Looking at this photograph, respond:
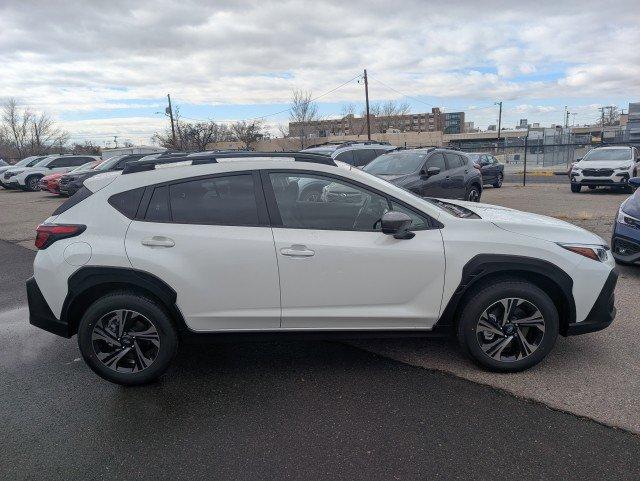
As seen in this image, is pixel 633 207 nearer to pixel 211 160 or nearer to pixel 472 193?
pixel 211 160

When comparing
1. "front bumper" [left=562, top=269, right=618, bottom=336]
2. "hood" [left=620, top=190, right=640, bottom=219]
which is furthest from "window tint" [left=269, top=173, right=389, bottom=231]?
"hood" [left=620, top=190, right=640, bottom=219]

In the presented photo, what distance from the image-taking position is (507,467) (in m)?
2.50

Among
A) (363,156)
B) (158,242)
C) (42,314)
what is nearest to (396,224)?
(158,242)

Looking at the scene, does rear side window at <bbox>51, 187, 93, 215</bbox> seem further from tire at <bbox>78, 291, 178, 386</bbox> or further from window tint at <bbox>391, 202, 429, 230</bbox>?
window tint at <bbox>391, 202, 429, 230</bbox>

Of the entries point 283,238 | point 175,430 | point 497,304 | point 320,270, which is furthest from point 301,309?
point 497,304

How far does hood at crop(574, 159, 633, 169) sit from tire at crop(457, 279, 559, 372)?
47.0 ft

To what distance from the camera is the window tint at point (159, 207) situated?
3.29m

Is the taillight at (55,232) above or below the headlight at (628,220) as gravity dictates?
above

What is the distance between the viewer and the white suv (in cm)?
322

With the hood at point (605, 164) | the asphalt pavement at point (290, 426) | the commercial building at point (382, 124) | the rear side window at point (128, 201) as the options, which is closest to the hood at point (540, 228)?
the asphalt pavement at point (290, 426)

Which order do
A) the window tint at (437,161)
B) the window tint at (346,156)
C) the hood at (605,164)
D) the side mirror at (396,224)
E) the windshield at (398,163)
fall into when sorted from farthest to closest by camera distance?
the hood at (605,164), the window tint at (346,156), the window tint at (437,161), the windshield at (398,163), the side mirror at (396,224)

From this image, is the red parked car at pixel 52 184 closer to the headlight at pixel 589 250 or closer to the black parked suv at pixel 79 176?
the black parked suv at pixel 79 176

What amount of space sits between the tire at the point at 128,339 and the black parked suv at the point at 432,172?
23.2ft

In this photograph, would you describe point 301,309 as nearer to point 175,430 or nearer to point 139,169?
point 175,430
